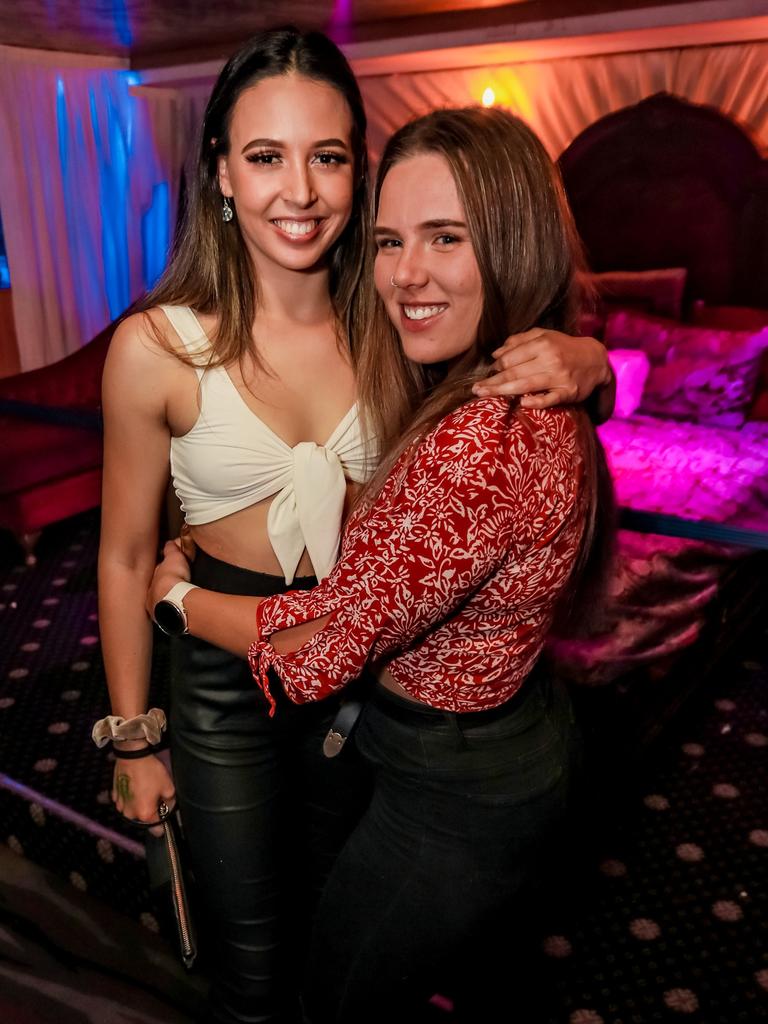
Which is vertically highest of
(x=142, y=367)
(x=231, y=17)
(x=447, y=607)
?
(x=231, y=17)

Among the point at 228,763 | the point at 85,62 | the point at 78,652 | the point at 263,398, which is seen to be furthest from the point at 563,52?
the point at 228,763

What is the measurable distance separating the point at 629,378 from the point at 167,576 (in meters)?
3.40

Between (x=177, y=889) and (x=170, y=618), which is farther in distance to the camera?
(x=177, y=889)

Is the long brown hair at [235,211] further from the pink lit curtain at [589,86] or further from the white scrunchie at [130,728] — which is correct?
the pink lit curtain at [589,86]

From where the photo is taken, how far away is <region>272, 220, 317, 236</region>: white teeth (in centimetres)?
124

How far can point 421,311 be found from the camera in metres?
1.10

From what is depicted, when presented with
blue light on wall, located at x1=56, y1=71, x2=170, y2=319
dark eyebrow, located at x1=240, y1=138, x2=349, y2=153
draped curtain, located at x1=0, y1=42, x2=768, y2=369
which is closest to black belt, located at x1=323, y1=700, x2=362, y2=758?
dark eyebrow, located at x1=240, y1=138, x2=349, y2=153

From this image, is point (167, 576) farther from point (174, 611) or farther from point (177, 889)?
point (177, 889)

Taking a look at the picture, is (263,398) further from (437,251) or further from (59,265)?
(59,265)

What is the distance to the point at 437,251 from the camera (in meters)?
1.06

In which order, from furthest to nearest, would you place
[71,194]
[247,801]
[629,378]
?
[71,194]
[629,378]
[247,801]

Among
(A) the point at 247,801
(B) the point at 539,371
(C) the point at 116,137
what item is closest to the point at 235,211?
(B) the point at 539,371

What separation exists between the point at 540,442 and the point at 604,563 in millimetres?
399

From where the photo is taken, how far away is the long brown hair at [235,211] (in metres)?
1.23
